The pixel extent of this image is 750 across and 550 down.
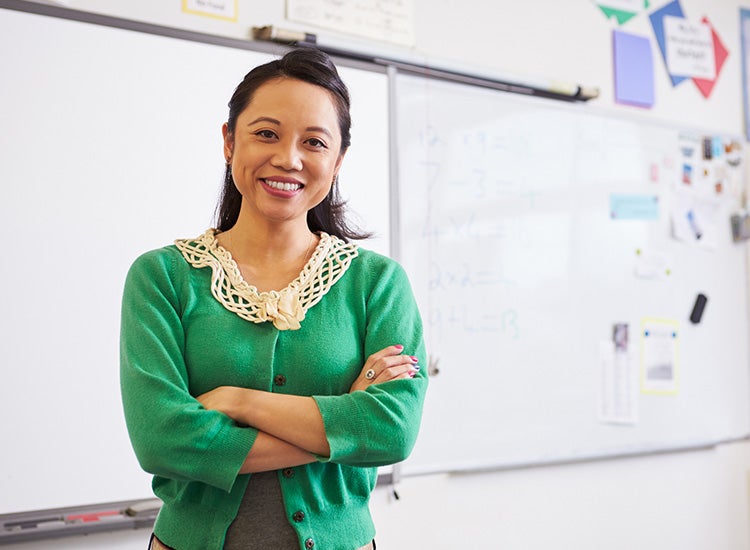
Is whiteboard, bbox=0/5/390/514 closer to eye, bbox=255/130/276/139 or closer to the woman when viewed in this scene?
the woman

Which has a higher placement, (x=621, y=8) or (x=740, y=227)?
(x=621, y=8)

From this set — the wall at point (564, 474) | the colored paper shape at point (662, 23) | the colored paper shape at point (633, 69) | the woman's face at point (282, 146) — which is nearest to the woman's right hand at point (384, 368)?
the woman's face at point (282, 146)

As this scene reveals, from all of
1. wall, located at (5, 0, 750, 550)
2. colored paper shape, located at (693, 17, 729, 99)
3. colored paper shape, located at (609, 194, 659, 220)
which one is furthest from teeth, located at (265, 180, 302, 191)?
colored paper shape, located at (693, 17, 729, 99)

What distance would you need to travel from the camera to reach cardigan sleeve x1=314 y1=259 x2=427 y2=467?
1.06 metres

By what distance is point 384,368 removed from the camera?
1.13 m

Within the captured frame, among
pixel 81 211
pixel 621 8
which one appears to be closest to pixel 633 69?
pixel 621 8

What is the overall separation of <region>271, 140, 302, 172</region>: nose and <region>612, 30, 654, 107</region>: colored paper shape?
1948 millimetres

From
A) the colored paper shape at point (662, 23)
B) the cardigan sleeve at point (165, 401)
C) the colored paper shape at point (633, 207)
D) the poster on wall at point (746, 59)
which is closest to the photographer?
the cardigan sleeve at point (165, 401)

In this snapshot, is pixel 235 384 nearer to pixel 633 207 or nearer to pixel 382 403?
pixel 382 403

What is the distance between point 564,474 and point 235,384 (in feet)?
5.65

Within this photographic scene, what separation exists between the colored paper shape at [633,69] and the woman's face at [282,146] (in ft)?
6.26

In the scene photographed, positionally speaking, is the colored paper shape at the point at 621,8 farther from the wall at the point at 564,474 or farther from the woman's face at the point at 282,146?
the woman's face at the point at 282,146

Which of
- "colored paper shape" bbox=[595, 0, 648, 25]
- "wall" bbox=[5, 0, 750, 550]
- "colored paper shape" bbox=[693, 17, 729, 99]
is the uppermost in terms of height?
"colored paper shape" bbox=[595, 0, 648, 25]

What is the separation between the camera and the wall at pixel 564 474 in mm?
2234
